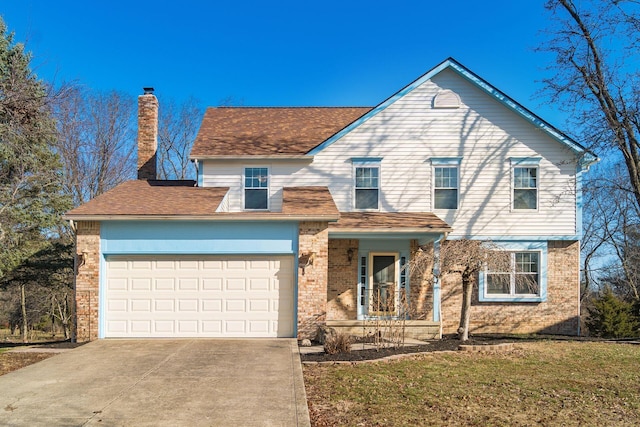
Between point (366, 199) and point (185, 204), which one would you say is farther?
point (366, 199)

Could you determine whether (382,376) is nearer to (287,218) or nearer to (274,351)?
(274,351)

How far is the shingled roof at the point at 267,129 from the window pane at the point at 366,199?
88.5 inches

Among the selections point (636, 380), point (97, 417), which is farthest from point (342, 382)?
point (636, 380)

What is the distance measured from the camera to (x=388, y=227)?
46.3 feet

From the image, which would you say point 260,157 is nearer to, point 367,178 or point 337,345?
point 367,178

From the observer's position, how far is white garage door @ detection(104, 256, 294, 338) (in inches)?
498

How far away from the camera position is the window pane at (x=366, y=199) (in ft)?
53.2

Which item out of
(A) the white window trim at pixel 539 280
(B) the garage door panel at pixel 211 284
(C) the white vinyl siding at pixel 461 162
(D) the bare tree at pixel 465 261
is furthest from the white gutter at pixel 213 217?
(A) the white window trim at pixel 539 280

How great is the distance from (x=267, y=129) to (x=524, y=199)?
8.72 m

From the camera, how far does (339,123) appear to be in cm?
1859

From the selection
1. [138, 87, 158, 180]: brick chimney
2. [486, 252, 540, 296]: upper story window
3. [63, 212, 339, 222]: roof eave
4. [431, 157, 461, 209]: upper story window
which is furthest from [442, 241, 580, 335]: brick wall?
[138, 87, 158, 180]: brick chimney

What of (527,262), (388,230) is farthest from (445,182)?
(527,262)

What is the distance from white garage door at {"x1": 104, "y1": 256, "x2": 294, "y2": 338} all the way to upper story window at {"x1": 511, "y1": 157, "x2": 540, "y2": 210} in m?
7.78

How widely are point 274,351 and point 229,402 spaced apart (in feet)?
12.5
